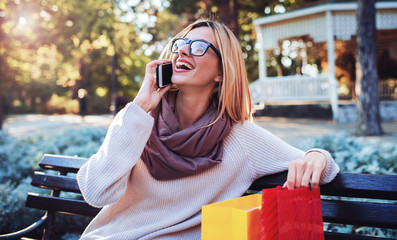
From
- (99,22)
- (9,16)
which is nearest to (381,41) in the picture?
(99,22)

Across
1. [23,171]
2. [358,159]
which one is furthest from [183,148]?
[23,171]

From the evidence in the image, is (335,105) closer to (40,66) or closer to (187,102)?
(187,102)

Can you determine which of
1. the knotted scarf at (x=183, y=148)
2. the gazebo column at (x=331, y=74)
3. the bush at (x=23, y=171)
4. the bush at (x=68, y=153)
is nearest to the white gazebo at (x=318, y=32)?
the gazebo column at (x=331, y=74)

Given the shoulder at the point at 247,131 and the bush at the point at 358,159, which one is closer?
the shoulder at the point at 247,131

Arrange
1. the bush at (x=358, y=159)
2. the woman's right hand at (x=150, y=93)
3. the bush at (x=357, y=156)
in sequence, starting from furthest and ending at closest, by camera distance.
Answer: the bush at (x=357, y=156)
the bush at (x=358, y=159)
the woman's right hand at (x=150, y=93)

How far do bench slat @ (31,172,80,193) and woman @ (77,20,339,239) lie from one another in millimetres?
524

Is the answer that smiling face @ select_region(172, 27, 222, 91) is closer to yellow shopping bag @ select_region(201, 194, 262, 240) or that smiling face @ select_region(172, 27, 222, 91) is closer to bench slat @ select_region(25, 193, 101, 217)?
yellow shopping bag @ select_region(201, 194, 262, 240)

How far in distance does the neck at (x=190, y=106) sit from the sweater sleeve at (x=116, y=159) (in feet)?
1.04

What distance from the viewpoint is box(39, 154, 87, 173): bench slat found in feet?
8.18

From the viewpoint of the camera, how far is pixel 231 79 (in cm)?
195

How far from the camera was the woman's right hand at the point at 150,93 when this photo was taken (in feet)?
6.17

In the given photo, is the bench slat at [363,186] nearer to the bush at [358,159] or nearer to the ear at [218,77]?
the ear at [218,77]

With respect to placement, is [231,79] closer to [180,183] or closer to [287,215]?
[180,183]

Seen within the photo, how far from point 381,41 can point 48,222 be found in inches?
892
